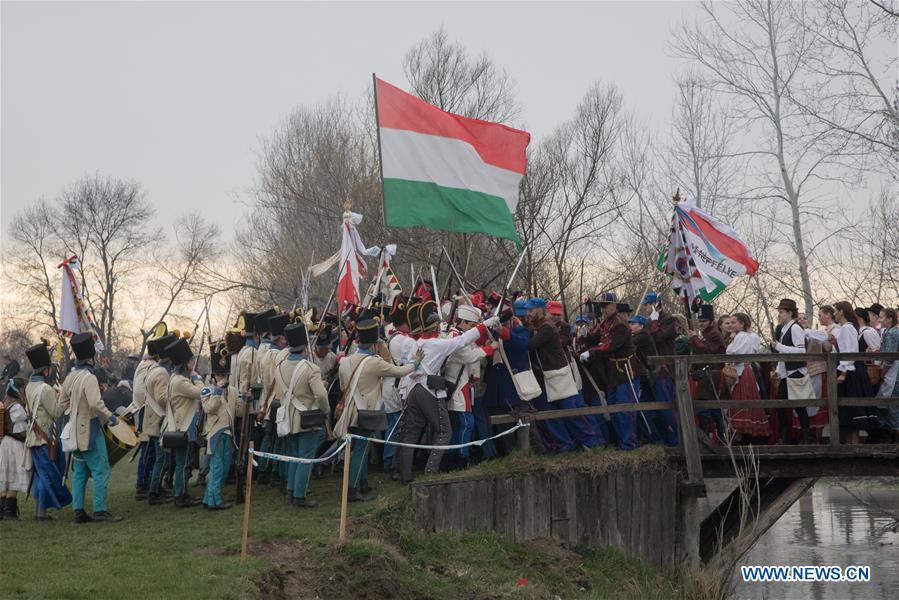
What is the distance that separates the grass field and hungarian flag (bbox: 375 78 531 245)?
3.10 meters

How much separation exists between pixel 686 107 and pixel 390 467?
2338 cm

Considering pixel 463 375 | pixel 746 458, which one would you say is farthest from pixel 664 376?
pixel 463 375

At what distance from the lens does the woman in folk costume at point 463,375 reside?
1224 cm

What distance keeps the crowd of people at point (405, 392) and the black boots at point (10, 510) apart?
0.07ft

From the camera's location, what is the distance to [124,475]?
19.3 m

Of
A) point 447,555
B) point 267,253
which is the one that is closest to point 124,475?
point 447,555

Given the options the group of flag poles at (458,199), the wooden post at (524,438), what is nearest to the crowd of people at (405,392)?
the wooden post at (524,438)

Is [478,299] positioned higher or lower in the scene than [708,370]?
higher

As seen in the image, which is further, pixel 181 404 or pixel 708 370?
pixel 708 370

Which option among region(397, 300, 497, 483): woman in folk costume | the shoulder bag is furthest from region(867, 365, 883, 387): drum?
region(397, 300, 497, 483): woman in folk costume

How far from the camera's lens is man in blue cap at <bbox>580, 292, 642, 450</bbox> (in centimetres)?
1325

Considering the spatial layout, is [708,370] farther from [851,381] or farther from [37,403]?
[37,403]

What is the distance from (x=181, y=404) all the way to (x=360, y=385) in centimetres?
207

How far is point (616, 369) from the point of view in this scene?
13445 millimetres
